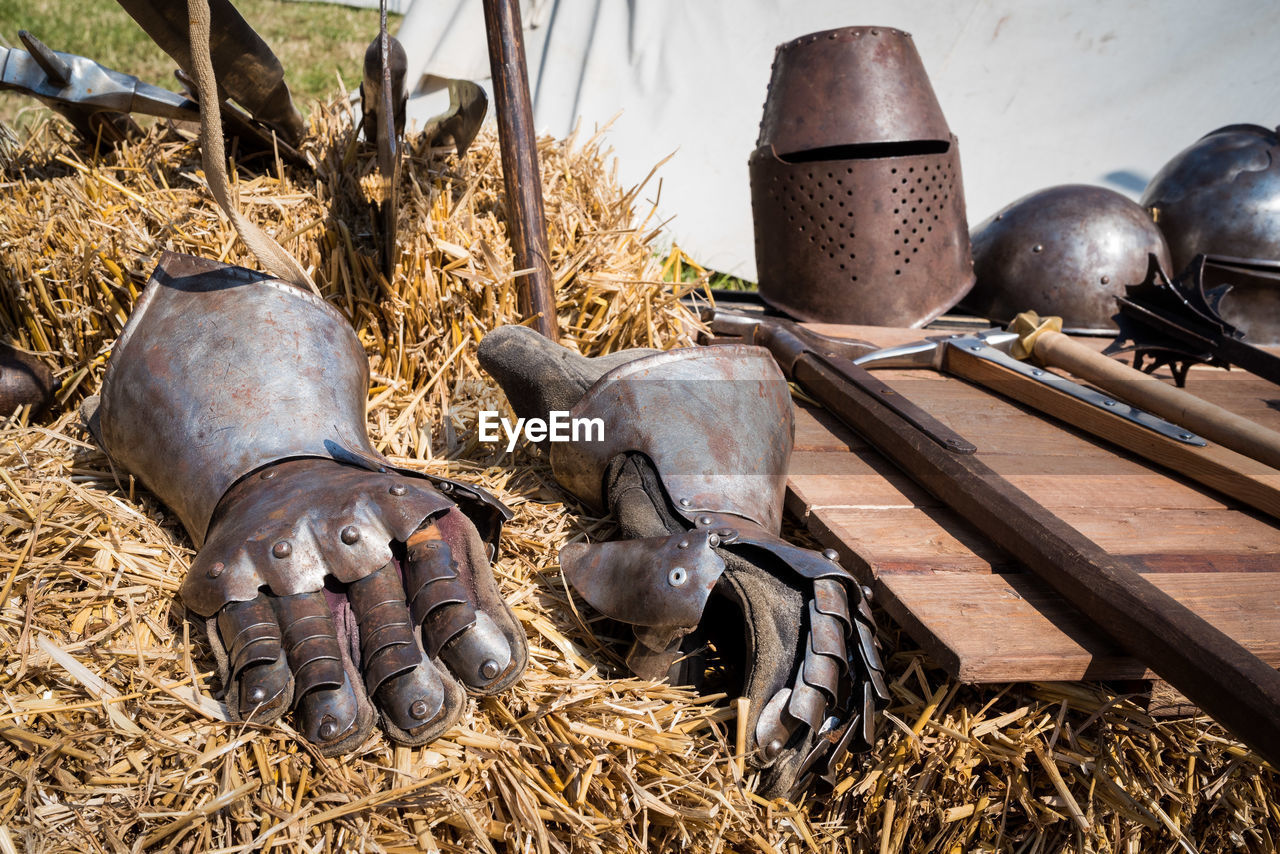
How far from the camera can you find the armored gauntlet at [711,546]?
40.4 inches

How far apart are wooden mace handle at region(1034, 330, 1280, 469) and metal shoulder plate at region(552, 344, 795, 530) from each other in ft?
2.91

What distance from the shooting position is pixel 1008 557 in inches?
51.1

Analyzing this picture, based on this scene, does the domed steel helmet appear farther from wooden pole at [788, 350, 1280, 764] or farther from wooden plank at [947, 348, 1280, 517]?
wooden pole at [788, 350, 1280, 764]

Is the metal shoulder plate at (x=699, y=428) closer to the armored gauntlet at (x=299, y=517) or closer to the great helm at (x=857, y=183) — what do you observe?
the armored gauntlet at (x=299, y=517)

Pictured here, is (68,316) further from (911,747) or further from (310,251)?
(911,747)

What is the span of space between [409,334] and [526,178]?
0.44 meters

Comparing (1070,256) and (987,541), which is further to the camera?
(1070,256)

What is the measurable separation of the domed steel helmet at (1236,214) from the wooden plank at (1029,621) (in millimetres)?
2318

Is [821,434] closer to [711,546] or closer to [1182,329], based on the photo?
[711,546]

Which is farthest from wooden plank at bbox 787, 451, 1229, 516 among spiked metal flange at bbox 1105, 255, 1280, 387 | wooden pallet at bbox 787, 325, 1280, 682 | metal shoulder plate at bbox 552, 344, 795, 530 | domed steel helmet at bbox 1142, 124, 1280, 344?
domed steel helmet at bbox 1142, 124, 1280, 344

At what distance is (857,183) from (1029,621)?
1707 millimetres

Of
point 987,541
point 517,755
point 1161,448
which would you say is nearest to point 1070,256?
point 1161,448

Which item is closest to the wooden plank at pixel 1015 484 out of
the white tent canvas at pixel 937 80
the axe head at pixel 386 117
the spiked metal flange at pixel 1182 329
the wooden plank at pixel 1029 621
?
the wooden plank at pixel 1029 621

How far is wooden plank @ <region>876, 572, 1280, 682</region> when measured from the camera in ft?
3.39
